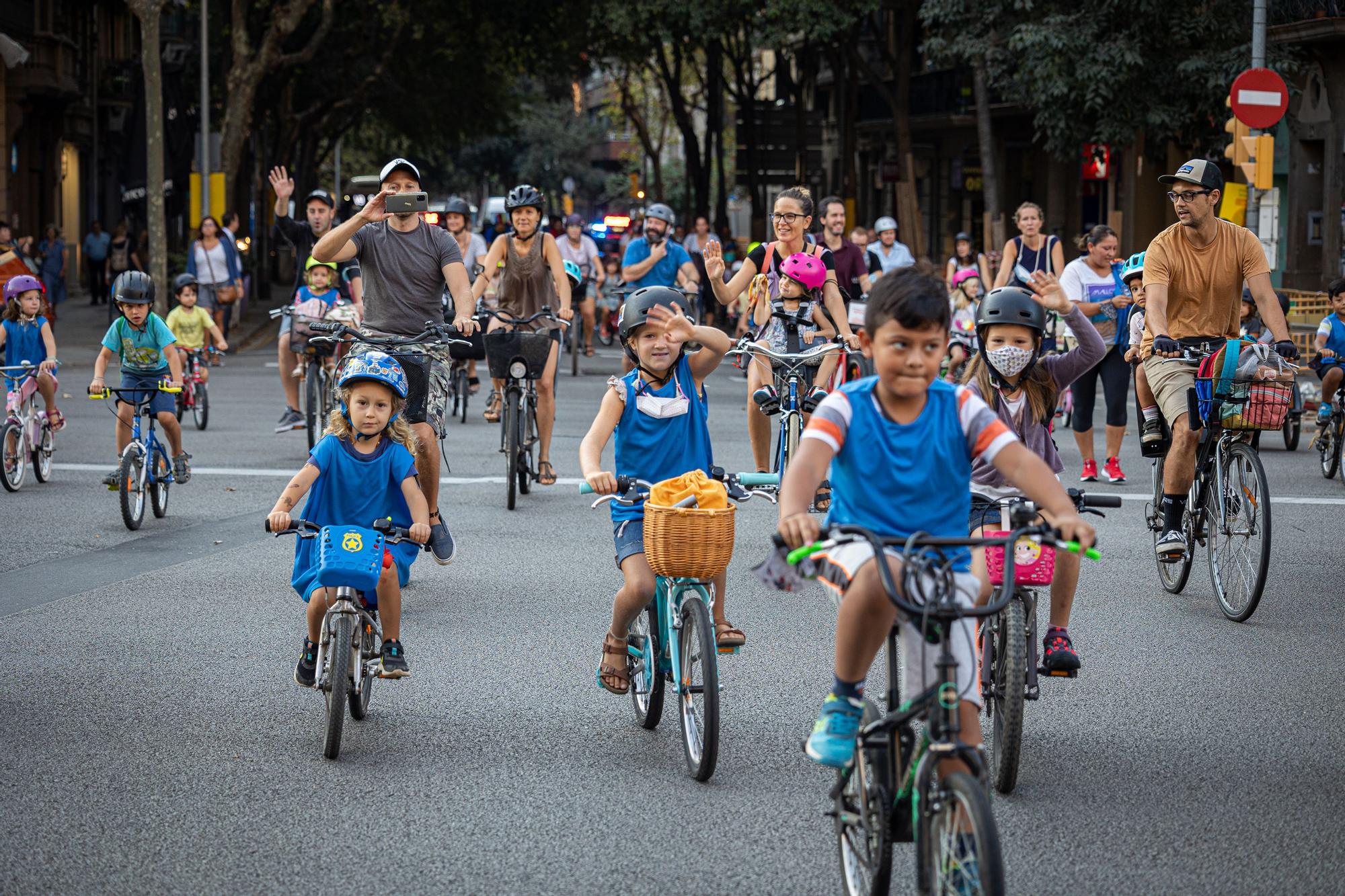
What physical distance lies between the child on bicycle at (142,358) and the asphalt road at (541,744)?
3.47 ft

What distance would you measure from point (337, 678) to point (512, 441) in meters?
5.78

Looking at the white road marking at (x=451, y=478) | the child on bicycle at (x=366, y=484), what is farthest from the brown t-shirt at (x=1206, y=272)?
the child on bicycle at (x=366, y=484)

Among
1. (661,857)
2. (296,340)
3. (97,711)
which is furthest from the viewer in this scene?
(296,340)

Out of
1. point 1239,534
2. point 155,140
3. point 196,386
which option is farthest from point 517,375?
point 155,140

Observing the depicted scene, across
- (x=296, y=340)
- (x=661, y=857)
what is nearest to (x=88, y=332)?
(x=296, y=340)

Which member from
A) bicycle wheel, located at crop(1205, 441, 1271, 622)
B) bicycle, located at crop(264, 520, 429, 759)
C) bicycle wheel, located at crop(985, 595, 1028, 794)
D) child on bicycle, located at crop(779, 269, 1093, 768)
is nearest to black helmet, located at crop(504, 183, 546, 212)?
bicycle wheel, located at crop(1205, 441, 1271, 622)

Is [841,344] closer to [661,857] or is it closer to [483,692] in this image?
[483,692]

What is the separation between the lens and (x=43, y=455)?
41.9 feet

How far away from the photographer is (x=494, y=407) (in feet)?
51.6

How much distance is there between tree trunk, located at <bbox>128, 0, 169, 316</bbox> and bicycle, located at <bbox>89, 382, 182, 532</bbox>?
50.2 ft

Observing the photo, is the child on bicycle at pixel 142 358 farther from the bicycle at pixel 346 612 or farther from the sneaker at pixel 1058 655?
the sneaker at pixel 1058 655

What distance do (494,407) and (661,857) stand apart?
36.0 ft

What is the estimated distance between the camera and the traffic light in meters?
19.0

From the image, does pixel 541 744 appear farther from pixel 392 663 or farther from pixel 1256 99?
pixel 1256 99
